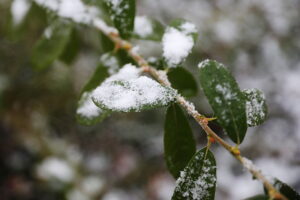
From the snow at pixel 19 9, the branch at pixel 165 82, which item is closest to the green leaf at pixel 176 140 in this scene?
the branch at pixel 165 82

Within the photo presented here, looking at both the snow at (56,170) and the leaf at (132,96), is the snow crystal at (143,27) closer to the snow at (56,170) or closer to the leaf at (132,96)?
the leaf at (132,96)

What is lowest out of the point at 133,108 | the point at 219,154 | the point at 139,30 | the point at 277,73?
the point at 133,108

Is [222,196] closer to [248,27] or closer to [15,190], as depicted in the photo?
[248,27]

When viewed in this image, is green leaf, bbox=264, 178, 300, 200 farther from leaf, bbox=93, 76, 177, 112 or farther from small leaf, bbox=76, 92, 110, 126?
small leaf, bbox=76, 92, 110, 126

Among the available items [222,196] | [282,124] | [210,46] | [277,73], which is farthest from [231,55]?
[222,196]

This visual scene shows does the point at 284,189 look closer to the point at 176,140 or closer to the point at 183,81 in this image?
the point at 176,140

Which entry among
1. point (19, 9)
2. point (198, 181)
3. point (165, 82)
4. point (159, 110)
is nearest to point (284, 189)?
point (198, 181)
